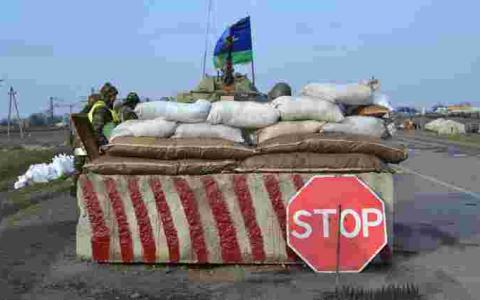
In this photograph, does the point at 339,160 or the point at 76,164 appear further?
the point at 76,164

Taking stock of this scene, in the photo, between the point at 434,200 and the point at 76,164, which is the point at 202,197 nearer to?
the point at 76,164

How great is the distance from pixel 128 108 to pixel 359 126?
3.56 m

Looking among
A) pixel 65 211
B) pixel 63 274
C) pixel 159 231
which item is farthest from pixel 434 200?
pixel 63 274

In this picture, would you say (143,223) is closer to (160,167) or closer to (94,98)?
(160,167)

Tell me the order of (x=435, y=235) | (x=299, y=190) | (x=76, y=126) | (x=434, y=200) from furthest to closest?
1. (x=434, y=200)
2. (x=435, y=235)
3. (x=76, y=126)
4. (x=299, y=190)

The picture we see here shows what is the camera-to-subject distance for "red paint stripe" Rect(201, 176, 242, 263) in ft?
24.1

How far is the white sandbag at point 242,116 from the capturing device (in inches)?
307

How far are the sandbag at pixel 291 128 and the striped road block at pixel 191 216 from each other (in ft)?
1.88

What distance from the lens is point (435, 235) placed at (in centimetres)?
938

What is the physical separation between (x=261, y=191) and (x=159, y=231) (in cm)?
108

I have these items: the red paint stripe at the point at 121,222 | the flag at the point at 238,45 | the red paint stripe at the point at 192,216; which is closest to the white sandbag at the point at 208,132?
the red paint stripe at the point at 192,216

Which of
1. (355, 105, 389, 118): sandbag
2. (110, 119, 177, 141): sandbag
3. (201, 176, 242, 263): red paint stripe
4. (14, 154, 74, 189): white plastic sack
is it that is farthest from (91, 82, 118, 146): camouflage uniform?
(14, 154, 74, 189): white plastic sack

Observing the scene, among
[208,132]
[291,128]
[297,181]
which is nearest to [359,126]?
[291,128]

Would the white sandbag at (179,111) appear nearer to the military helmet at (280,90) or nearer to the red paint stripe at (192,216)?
the red paint stripe at (192,216)
